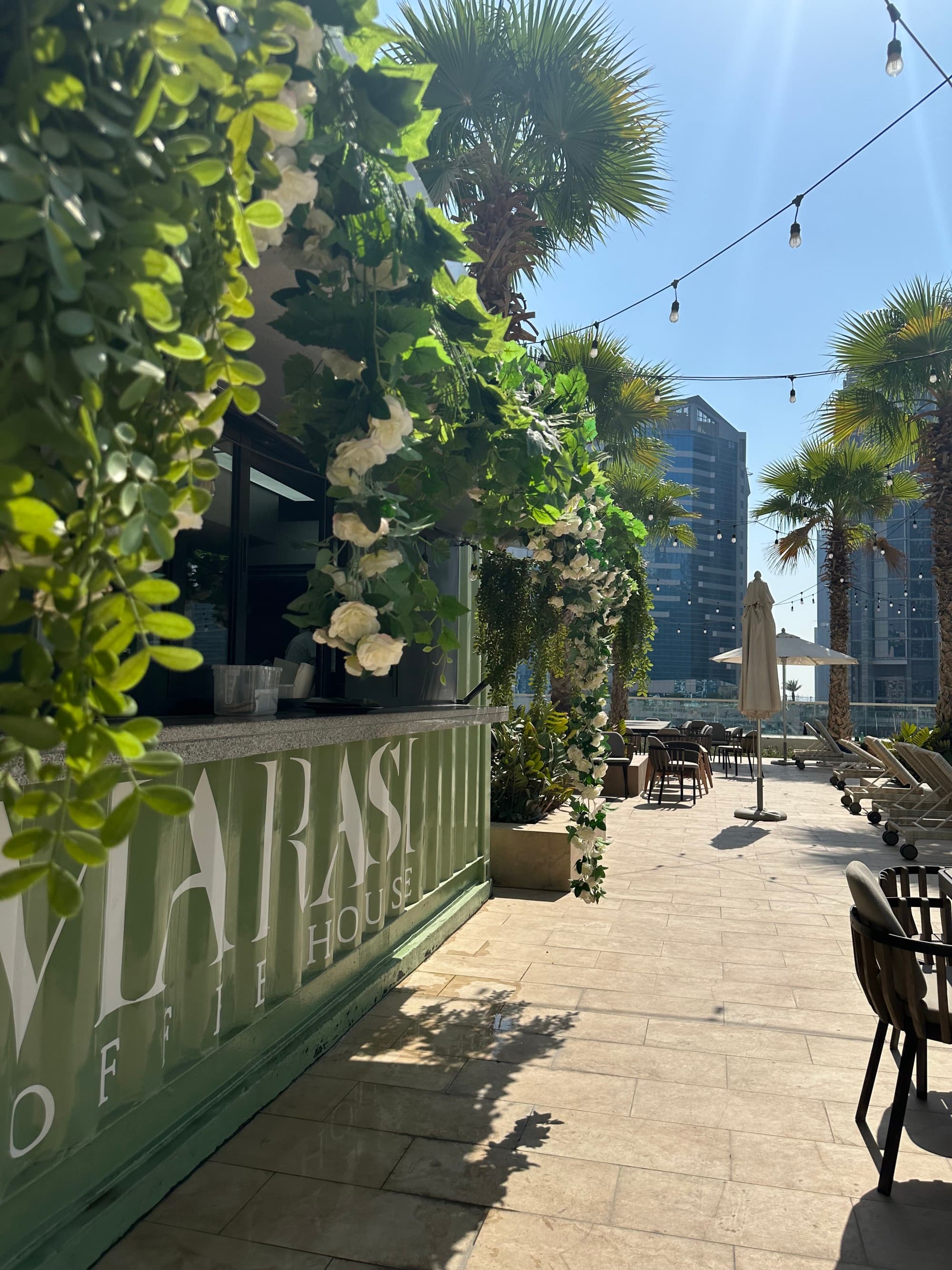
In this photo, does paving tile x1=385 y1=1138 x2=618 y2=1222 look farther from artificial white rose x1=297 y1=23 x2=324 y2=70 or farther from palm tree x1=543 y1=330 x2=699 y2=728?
palm tree x1=543 y1=330 x2=699 y2=728

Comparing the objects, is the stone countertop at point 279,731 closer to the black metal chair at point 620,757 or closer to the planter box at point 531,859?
the planter box at point 531,859

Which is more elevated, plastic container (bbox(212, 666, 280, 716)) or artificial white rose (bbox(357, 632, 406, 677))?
artificial white rose (bbox(357, 632, 406, 677))

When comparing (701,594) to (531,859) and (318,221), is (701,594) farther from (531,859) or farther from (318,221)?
(318,221)

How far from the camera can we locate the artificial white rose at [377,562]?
205 centimetres

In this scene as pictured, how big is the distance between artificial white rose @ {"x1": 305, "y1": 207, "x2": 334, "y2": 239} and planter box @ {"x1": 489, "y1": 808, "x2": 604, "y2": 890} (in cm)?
528

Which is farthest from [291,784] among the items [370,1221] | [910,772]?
[910,772]

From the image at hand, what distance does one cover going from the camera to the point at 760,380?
40.5 feet

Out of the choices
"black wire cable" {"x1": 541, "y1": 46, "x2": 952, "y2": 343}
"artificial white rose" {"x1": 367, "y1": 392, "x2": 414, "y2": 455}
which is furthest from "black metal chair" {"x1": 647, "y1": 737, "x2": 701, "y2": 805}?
"artificial white rose" {"x1": 367, "y1": 392, "x2": 414, "y2": 455}

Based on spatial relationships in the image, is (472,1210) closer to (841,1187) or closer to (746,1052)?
(841,1187)

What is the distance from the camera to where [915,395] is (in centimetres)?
1262

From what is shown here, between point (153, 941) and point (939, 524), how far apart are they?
13.2 metres

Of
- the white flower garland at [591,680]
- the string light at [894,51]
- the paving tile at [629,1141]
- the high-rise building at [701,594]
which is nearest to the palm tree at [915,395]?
the string light at [894,51]

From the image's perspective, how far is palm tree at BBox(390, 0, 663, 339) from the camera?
662cm

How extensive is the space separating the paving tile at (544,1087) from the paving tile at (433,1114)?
0.24 feet
